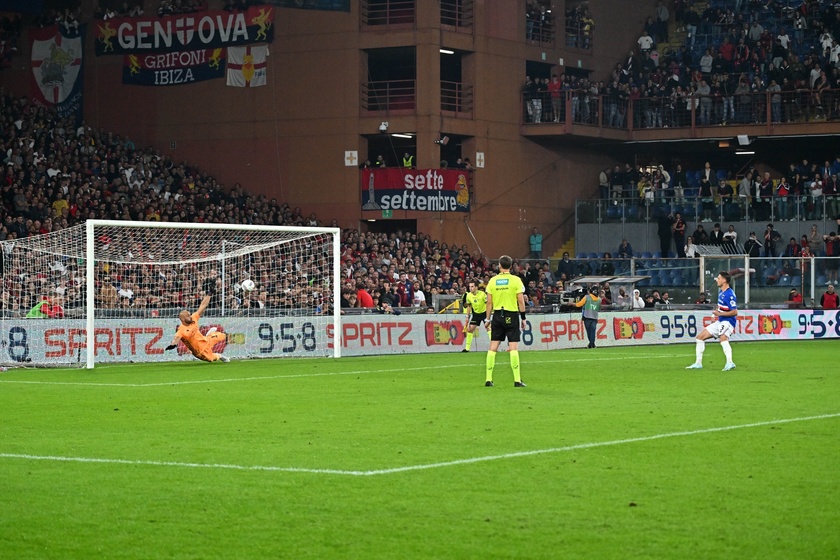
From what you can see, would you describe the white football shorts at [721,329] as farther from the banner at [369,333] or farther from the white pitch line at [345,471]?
the white pitch line at [345,471]

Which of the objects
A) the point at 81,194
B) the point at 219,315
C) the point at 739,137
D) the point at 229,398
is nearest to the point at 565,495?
the point at 229,398

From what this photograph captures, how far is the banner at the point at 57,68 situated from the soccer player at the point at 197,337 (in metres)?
24.2

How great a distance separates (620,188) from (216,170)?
645 inches

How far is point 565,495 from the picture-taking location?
9758 millimetres

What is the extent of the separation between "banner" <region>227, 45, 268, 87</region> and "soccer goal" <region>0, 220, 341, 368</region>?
1573 centimetres

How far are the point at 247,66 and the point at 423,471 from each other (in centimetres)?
3931

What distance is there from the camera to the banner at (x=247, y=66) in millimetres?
48344

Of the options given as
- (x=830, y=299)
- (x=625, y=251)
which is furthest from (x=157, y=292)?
(x=625, y=251)

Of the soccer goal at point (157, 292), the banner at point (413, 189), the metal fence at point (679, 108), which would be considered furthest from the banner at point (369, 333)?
the metal fence at point (679, 108)

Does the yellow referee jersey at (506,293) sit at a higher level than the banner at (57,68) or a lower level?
lower

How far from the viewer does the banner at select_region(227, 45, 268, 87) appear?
159 feet

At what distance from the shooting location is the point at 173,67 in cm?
4934

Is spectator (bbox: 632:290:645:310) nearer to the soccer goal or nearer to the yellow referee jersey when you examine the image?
the soccer goal

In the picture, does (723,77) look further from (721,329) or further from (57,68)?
(721,329)
